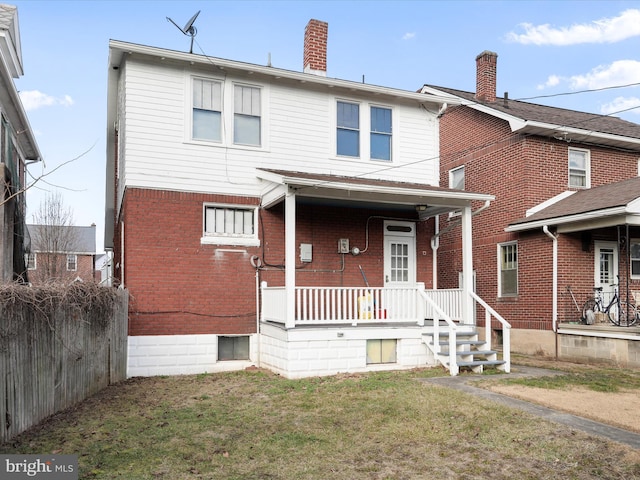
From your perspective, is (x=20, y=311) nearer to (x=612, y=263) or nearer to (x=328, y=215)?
(x=328, y=215)

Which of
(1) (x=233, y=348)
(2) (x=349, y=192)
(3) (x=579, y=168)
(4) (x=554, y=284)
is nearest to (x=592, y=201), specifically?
(4) (x=554, y=284)

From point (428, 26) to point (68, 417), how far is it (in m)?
11.1

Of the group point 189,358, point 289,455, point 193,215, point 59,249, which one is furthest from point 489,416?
point 59,249

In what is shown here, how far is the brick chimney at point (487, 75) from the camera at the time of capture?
18.9 m

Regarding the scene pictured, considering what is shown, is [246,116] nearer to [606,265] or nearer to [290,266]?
[290,266]

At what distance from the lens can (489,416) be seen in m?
7.54

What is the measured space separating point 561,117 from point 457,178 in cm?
369

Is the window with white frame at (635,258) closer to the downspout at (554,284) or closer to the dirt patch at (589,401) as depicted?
the downspout at (554,284)

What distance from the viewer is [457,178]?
61.9 ft

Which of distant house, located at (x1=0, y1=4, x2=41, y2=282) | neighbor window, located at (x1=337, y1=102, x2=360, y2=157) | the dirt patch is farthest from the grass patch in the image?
neighbor window, located at (x1=337, y1=102, x2=360, y2=157)

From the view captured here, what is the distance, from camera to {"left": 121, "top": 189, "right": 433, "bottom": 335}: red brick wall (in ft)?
38.3

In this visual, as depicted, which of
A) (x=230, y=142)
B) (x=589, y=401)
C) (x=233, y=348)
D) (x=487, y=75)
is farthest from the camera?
(x=487, y=75)

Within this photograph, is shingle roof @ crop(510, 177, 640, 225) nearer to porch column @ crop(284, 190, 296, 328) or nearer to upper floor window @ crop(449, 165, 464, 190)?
upper floor window @ crop(449, 165, 464, 190)

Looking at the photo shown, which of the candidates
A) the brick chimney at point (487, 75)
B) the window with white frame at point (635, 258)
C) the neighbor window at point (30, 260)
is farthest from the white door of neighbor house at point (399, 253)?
the neighbor window at point (30, 260)
